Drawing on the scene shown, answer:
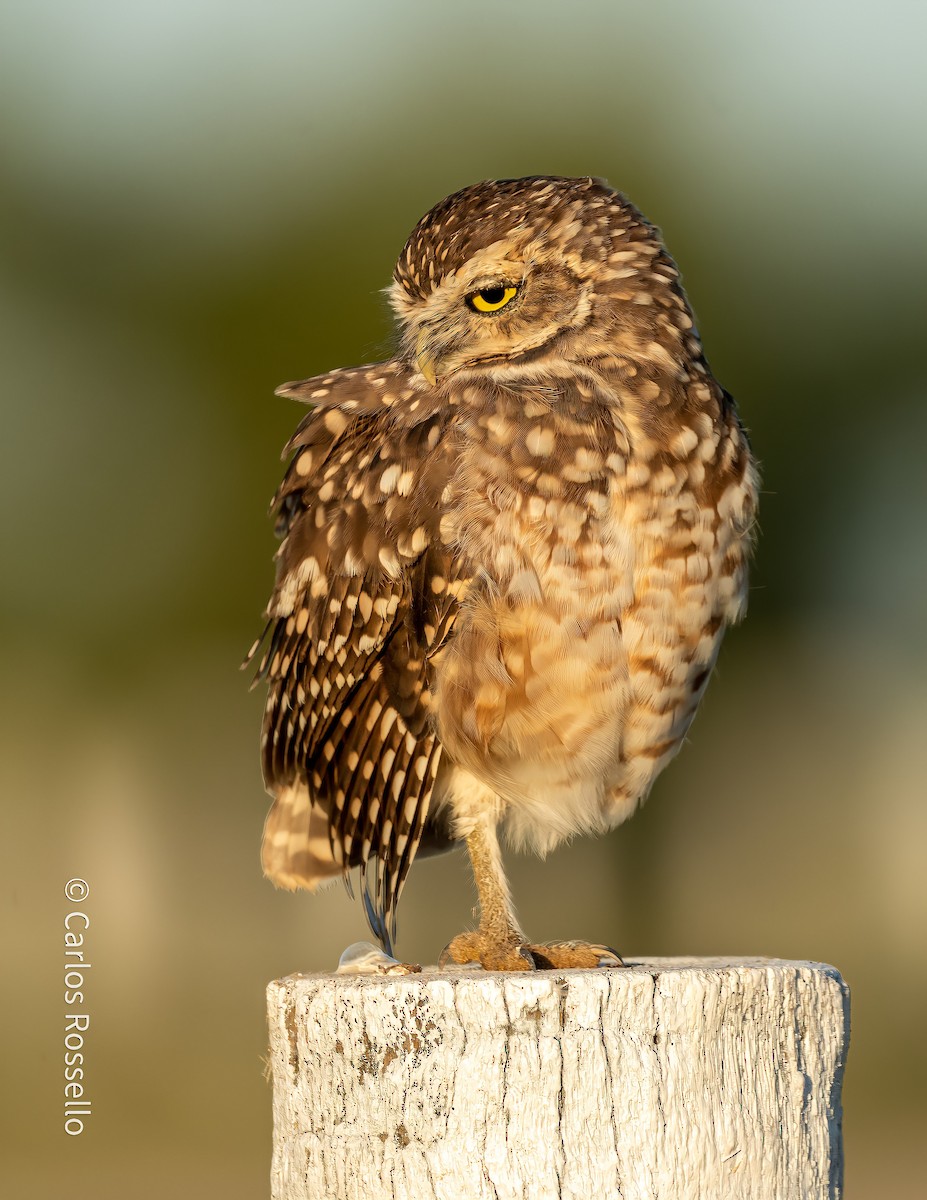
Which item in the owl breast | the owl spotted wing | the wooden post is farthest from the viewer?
the owl spotted wing

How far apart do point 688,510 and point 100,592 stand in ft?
19.2

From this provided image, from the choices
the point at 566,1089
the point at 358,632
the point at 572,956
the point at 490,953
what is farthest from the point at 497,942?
the point at 566,1089

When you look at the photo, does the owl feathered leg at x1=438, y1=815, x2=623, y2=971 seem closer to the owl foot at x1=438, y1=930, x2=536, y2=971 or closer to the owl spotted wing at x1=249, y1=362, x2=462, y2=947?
the owl foot at x1=438, y1=930, x2=536, y2=971

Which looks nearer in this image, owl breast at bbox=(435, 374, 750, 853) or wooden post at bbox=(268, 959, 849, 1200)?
wooden post at bbox=(268, 959, 849, 1200)

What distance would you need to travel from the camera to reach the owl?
9.78ft

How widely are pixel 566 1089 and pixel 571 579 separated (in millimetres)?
1066

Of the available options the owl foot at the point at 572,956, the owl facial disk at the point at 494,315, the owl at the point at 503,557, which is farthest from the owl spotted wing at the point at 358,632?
the owl foot at the point at 572,956

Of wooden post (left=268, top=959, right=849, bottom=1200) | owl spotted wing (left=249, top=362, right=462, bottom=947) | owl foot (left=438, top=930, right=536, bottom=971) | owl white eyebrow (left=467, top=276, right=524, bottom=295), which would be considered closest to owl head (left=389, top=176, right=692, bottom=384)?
owl white eyebrow (left=467, top=276, right=524, bottom=295)

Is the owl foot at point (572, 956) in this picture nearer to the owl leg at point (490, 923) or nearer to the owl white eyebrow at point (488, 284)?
the owl leg at point (490, 923)

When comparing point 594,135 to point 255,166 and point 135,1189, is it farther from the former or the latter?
point 135,1189

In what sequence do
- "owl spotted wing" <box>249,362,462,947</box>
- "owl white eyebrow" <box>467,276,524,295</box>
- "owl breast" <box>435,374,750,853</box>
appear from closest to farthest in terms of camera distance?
"owl breast" <box>435,374,750,853</box>, "owl spotted wing" <box>249,362,462,947</box>, "owl white eyebrow" <box>467,276,524,295</box>

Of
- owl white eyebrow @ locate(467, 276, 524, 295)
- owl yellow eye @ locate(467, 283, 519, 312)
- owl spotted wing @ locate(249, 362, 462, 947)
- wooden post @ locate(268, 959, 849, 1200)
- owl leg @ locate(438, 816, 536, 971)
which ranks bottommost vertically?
wooden post @ locate(268, 959, 849, 1200)

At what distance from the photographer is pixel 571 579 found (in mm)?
2938

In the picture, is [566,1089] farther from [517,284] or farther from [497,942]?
[517,284]
